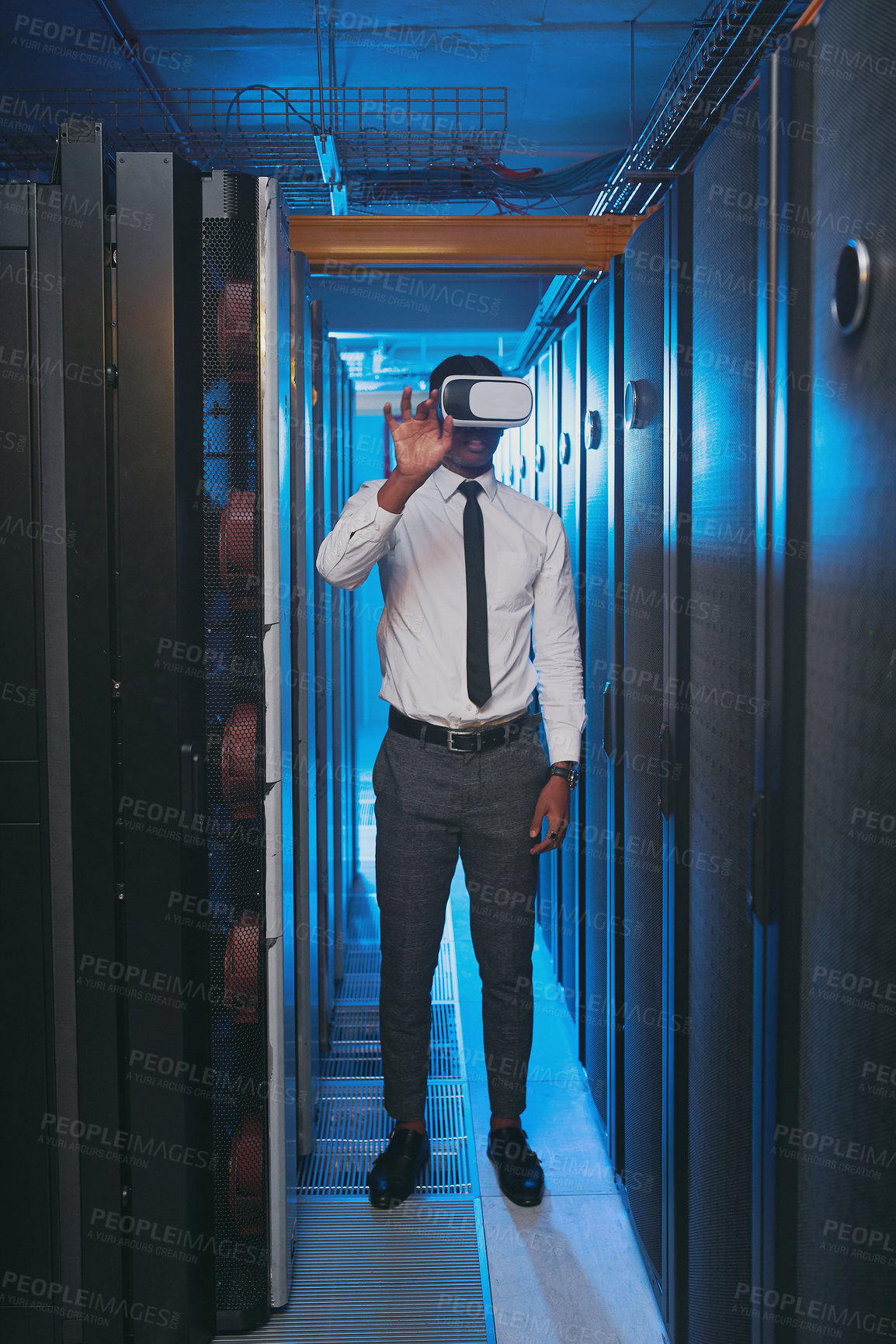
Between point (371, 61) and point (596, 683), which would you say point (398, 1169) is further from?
point (371, 61)

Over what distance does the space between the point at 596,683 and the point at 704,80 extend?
1474 mm

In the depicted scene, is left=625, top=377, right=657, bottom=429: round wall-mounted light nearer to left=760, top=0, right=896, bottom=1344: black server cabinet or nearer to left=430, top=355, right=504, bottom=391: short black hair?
left=430, top=355, right=504, bottom=391: short black hair

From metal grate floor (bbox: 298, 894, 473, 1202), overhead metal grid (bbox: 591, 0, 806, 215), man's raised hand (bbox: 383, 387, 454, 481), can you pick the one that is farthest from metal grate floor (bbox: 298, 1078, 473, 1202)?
overhead metal grid (bbox: 591, 0, 806, 215)

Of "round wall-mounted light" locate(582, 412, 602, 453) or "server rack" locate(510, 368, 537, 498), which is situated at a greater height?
"server rack" locate(510, 368, 537, 498)

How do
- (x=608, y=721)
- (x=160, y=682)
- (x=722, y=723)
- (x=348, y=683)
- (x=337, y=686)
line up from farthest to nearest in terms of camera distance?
(x=348, y=683) < (x=337, y=686) < (x=608, y=721) < (x=160, y=682) < (x=722, y=723)

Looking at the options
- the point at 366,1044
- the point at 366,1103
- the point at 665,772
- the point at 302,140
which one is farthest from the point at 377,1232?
the point at 302,140

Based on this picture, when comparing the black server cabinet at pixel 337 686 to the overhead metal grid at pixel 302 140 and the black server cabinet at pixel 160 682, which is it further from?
the black server cabinet at pixel 160 682

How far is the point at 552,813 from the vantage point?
2336mm

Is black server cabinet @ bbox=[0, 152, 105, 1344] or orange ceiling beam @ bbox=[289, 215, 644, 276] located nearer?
black server cabinet @ bbox=[0, 152, 105, 1344]

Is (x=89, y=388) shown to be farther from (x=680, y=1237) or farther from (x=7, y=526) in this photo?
(x=680, y=1237)

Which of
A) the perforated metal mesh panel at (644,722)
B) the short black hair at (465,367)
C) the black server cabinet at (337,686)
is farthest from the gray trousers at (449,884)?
the black server cabinet at (337,686)

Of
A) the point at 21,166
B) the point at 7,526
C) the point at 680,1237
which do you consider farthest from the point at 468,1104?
the point at 21,166

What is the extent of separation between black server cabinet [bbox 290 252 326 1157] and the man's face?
1.18 ft

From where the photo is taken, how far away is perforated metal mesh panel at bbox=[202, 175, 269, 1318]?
1.84 meters
